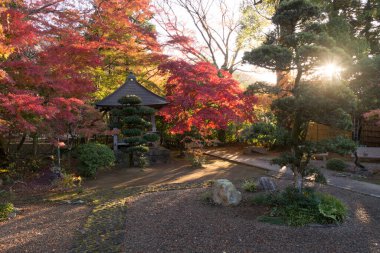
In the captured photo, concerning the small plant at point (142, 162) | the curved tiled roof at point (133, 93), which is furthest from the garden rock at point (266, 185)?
the curved tiled roof at point (133, 93)

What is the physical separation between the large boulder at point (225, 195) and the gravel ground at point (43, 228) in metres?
2.65

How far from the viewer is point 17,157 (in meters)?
11.1

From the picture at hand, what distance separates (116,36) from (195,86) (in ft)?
13.9

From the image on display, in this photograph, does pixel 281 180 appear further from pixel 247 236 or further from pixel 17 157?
pixel 17 157

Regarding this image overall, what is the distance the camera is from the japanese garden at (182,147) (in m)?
5.00

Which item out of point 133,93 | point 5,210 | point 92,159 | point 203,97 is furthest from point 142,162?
point 5,210

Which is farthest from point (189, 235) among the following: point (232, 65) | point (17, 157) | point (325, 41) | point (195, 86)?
point (232, 65)

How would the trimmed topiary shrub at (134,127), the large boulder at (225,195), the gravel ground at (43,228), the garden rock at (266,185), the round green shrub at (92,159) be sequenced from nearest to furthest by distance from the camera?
the gravel ground at (43,228) → the large boulder at (225,195) → the garden rock at (266,185) → the round green shrub at (92,159) → the trimmed topiary shrub at (134,127)

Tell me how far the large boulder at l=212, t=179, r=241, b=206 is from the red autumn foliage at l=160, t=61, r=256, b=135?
219 inches

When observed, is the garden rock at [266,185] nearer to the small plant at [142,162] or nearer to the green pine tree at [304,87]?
the green pine tree at [304,87]

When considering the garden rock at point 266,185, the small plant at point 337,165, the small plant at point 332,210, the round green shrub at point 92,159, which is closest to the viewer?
the small plant at point 332,210

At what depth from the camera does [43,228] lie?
5324mm

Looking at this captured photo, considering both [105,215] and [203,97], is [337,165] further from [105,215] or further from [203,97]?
[105,215]

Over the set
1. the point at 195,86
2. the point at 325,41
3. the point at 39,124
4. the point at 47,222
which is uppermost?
the point at 325,41
